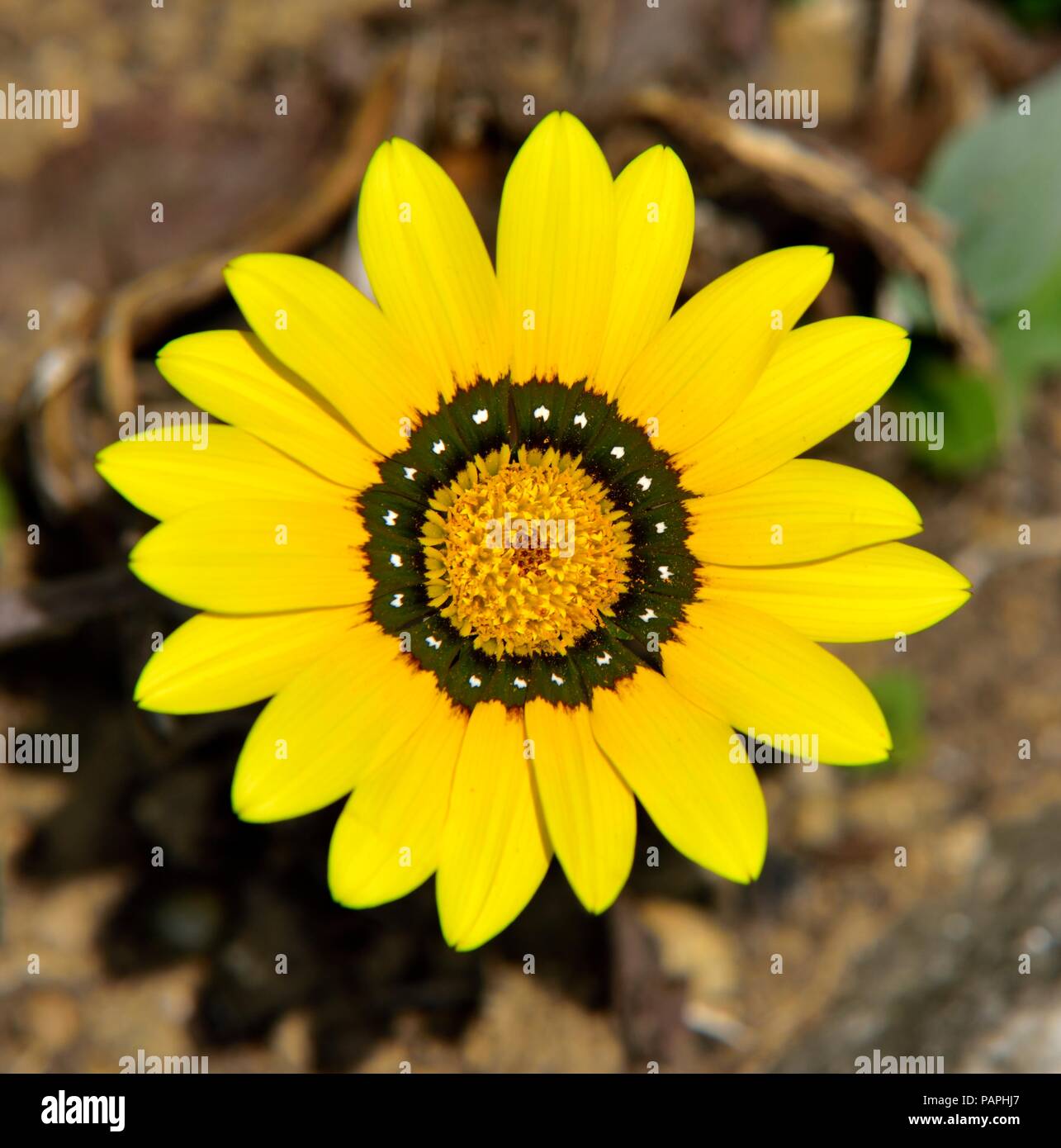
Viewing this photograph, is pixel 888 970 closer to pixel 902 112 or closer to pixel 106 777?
pixel 106 777

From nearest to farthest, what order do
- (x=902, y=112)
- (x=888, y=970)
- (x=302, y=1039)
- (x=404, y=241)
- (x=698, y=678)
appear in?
(x=404, y=241) → (x=698, y=678) → (x=302, y=1039) → (x=888, y=970) → (x=902, y=112)

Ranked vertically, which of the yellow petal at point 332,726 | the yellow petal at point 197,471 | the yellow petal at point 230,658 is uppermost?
the yellow petal at point 197,471

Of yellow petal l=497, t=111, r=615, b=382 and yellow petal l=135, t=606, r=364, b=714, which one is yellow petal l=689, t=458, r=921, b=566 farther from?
yellow petal l=135, t=606, r=364, b=714

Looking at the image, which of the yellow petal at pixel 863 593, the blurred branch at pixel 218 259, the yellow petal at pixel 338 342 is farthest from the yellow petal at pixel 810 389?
the blurred branch at pixel 218 259

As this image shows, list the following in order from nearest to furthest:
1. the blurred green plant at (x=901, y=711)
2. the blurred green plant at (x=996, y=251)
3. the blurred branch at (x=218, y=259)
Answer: the blurred branch at (x=218, y=259)
the blurred green plant at (x=996, y=251)
the blurred green plant at (x=901, y=711)

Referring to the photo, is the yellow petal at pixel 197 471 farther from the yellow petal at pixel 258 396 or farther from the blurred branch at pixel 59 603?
the blurred branch at pixel 59 603

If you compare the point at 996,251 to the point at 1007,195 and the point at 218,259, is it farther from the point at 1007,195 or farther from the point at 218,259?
the point at 218,259
